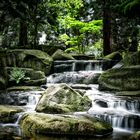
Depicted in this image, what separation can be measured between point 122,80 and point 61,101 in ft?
14.0

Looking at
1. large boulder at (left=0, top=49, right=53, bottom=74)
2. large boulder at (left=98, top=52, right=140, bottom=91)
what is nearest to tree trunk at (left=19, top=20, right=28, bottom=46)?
large boulder at (left=0, top=49, right=53, bottom=74)

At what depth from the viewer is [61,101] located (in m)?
11.6

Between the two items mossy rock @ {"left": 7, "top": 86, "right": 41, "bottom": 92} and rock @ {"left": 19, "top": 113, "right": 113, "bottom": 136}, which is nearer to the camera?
rock @ {"left": 19, "top": 113, "right": 113, "bottom": 136}

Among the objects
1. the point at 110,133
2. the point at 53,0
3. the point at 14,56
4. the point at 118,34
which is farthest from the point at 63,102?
the point at 118,34

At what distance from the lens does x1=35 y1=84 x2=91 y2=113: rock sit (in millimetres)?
11227

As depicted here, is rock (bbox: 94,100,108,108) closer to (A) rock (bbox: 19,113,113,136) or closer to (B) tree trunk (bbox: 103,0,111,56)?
(A) rock (bbox: 19,113,113,136)

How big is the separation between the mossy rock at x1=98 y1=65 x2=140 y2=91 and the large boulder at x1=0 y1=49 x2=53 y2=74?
4.99 m

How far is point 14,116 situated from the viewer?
10.8 metres

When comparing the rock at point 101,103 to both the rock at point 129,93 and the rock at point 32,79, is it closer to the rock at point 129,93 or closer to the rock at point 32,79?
the rock at point 129,93

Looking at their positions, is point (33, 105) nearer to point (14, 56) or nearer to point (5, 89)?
point (5, 89)

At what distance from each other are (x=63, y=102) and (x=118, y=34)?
14479 millimetres

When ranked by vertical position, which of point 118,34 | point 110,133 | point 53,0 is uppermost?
point 53,0

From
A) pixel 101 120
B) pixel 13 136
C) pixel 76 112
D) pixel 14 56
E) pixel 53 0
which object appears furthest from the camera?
pixel 53 0

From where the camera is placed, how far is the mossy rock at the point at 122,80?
14.7m
